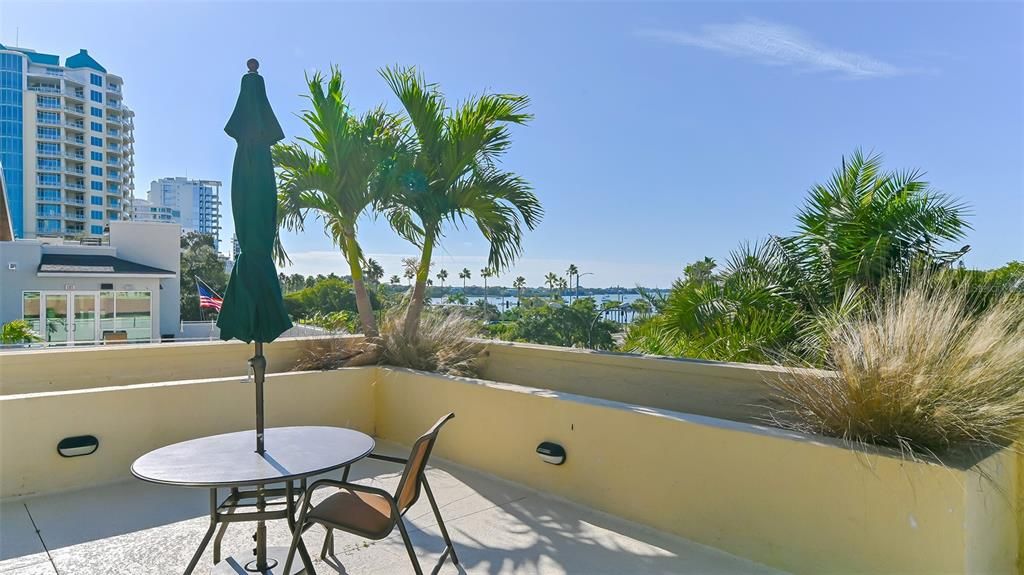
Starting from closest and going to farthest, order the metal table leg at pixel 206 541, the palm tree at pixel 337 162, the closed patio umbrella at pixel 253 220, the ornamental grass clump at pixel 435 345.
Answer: the metal table leg at pixel 206 541 < the closed patio umbrella at pixel 253 220 < the ornamental grass clump at pixel 435 345 < the palm tree at pixel 337 162

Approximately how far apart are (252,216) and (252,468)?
128cm

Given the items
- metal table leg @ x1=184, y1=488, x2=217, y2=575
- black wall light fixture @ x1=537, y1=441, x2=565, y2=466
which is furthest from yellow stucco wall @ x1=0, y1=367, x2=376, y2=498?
black wall light fixture @ x1=537, y1=441, x2=565, y2=466

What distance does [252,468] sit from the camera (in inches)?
98.3

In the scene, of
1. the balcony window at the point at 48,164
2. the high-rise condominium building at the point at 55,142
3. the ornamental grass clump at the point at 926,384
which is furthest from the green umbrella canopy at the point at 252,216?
the balcony window at the point at 48,164

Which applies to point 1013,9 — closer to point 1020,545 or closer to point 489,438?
point 1020,545

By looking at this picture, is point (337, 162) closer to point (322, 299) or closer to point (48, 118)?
point (322, 299)

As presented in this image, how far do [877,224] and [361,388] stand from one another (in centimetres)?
551

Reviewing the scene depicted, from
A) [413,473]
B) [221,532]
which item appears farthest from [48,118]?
[413,473]

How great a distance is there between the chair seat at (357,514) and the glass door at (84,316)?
71.2ft

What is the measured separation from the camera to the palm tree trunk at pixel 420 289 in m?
6.11

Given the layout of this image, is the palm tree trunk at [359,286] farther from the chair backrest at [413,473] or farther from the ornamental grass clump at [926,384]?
the ornamental grass clump at [926,384]

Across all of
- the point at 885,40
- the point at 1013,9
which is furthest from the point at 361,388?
the point at 885,40

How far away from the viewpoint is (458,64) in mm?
8062

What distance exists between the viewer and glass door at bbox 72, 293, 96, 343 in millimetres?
19484
